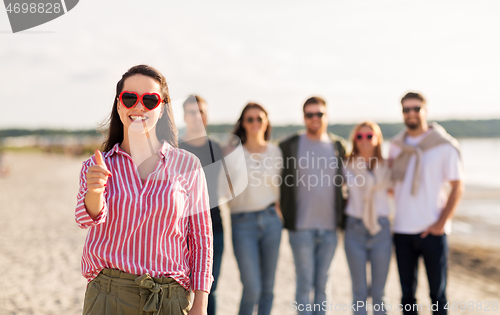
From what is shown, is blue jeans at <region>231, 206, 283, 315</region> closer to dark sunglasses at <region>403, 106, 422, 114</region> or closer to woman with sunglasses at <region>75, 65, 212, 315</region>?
woman with sunglasses at <region>75, 65, 212, 315</region>

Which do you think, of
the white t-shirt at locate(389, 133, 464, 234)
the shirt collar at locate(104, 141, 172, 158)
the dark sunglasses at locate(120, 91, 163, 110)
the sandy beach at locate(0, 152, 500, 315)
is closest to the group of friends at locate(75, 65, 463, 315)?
the white t-shirt at locate(389, 133, 464, 234)

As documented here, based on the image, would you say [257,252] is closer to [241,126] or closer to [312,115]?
[241,126]

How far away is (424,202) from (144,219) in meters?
3.05

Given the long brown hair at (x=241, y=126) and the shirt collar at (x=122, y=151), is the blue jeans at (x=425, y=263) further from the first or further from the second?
the shirt collar at (x=122, y=151)

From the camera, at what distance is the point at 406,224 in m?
3.78

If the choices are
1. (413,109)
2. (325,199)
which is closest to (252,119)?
(325,199)

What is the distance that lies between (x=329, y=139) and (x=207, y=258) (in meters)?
2.36

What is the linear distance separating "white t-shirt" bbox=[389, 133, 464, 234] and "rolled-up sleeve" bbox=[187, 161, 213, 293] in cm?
256

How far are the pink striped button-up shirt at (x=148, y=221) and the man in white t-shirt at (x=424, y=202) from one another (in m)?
2.61

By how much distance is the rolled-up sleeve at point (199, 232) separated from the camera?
1945 mm

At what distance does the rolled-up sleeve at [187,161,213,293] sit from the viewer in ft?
6.38

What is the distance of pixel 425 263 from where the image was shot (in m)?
3.80

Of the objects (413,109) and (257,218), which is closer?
(257,218)

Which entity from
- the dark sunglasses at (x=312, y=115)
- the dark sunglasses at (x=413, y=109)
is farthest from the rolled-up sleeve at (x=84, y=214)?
the dark sunglasses at (x=413, y=109)
